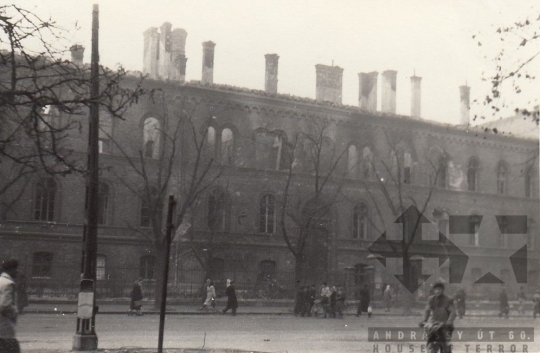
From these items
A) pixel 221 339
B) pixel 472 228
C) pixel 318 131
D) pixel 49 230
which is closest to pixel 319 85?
pixel 318 131

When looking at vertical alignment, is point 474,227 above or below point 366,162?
below

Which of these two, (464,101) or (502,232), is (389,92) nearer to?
(464,101)

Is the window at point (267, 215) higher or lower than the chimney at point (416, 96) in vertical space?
lower

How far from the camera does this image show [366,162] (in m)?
44.0

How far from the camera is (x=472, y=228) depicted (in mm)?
48375

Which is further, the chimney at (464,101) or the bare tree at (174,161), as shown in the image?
the chimney at (464,101)

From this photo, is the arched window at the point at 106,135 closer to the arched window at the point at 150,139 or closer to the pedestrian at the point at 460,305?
the arched window at the point at 150,139

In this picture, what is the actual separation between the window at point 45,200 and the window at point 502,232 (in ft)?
94.7

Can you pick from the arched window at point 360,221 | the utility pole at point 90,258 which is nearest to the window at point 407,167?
the arched window at point 360,221

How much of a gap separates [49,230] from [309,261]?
14.7 metres

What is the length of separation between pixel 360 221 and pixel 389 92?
874 centimetres

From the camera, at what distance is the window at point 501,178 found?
1954 inches

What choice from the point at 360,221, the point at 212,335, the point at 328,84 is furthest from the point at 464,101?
the point at 212,335

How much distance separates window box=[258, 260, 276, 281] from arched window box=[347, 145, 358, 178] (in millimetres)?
7633
